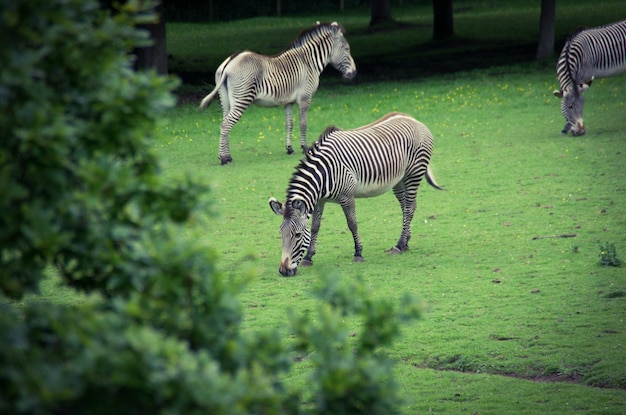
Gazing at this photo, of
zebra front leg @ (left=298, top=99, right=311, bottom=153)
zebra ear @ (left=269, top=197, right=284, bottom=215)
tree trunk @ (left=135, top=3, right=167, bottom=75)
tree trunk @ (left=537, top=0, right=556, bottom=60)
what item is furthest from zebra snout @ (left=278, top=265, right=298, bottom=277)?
tree trunk @ (left=537, top=0, right=556, bottom=60)

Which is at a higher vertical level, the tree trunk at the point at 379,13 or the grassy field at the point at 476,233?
the tree trunk at the point at 379,13

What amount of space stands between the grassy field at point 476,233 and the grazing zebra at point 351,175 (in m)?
0.50

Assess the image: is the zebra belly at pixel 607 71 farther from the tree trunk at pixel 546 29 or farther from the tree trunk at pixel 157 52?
the tree trunk at pixel 157 52

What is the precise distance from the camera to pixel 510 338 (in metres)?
8.55

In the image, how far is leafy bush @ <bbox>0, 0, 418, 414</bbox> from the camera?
301 centimetres

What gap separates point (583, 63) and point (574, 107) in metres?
1.23

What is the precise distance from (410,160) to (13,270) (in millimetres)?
9270

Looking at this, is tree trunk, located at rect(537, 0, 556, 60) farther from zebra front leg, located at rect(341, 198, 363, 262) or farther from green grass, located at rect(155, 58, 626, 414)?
zebra front leg, located at rect(341, 198, 363, 262)

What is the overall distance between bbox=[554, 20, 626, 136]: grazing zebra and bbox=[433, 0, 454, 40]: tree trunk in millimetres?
12181

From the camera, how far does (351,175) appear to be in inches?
444

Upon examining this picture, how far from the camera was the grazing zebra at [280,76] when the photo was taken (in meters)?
17.8

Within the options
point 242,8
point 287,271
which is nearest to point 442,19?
point 242,8

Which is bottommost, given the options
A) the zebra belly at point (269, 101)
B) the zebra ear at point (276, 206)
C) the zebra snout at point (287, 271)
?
the zebra snout at point (287, 271)

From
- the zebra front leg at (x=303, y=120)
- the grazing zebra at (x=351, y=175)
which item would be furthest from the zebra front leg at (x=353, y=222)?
the zebra front leg at (x=303, y=120)
